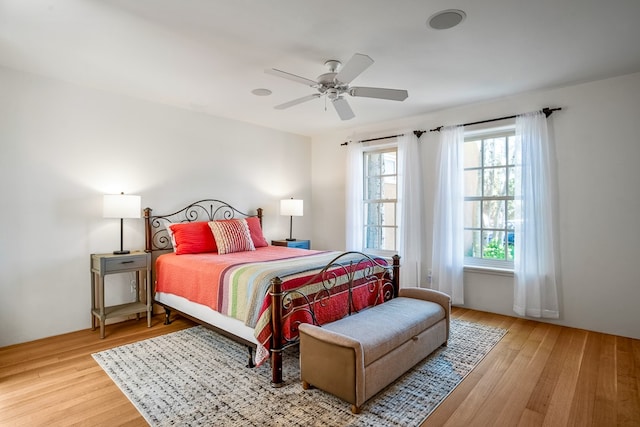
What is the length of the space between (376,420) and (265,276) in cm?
120

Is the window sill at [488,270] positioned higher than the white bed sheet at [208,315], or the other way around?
the window sill at [488,270]

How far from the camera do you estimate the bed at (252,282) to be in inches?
97.0

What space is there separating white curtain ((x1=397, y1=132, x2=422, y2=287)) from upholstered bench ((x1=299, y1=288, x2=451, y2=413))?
1.90m

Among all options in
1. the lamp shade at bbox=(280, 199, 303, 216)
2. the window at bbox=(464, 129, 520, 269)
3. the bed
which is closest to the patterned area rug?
the bed

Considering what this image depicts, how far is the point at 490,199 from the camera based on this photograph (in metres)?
4.29

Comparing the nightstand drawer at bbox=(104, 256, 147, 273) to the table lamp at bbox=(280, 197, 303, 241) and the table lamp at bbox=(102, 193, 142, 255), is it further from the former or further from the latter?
the table lamp at bbox=(280, 197, 303, 241)

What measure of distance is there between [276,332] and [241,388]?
467 millimetres

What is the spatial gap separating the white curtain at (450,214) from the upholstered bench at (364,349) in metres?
1.68

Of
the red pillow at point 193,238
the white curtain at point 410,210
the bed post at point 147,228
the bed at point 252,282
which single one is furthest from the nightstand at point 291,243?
the bed post at point 147,228

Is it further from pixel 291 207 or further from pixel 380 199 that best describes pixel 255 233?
pixel 380 199

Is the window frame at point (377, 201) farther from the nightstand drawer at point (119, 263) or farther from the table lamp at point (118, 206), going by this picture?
the table lamp at point (118, 206)

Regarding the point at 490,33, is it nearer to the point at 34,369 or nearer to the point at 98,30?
the point at 98,30

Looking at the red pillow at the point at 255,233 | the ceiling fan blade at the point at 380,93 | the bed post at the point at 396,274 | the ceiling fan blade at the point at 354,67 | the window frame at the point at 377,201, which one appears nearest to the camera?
the ceiling fan blade at the point at 354,67

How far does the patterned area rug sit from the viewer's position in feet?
6.70
